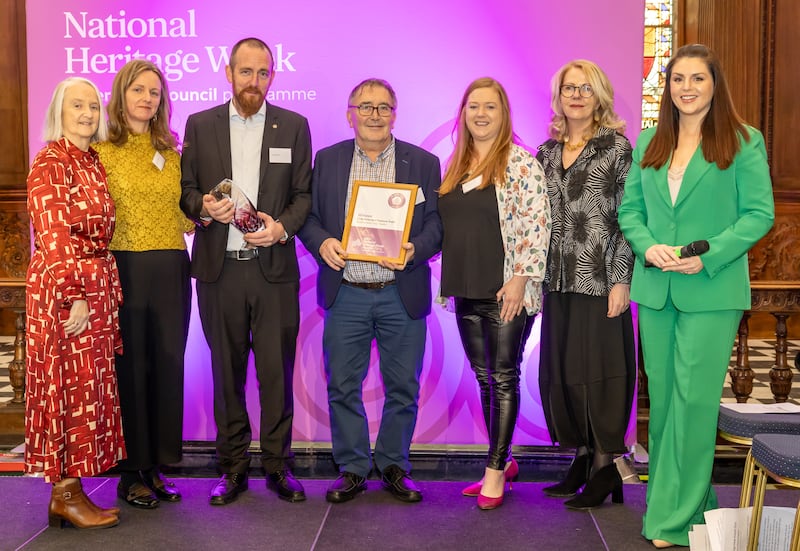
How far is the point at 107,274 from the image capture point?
3.45 meters

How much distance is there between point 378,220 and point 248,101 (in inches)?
31.1

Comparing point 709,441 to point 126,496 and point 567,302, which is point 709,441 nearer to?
point 567,302

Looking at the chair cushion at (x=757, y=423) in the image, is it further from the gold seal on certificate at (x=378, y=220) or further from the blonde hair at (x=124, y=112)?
the blonde hair at (x=124, y=112)

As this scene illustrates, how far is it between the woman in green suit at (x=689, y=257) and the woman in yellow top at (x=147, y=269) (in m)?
1.96

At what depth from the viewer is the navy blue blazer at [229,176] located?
369 cm

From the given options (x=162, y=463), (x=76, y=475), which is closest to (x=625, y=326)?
(x=162, y=463)

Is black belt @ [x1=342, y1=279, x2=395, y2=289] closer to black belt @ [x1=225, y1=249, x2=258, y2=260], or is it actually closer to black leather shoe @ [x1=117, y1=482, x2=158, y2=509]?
black belt @ [x1=225, y1=249, x2=258, y2=260]

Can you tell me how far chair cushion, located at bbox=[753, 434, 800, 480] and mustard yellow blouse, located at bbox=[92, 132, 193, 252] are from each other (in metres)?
2.48

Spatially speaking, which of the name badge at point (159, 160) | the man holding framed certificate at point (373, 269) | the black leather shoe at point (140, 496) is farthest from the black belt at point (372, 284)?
the black leather shoe at point (140, 496)

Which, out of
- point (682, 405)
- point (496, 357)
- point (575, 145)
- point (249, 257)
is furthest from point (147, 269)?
point (682, 405)

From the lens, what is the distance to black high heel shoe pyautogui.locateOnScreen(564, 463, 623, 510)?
3703 mm

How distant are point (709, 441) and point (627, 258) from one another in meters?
0.82

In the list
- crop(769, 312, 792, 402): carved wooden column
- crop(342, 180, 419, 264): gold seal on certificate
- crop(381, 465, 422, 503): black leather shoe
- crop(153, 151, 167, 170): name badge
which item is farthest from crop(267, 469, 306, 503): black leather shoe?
crop(769, 312, 792, 402): carved wooden column

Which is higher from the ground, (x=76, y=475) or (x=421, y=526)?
(x=76, y=475)
